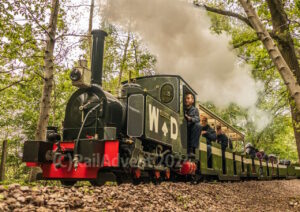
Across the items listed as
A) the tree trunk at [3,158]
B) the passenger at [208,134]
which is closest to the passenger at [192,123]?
the passenger at [208,134]

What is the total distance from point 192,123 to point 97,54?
10.2 feet

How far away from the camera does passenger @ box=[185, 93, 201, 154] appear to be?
22.9 ft

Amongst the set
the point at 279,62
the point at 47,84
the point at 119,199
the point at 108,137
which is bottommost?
the point at 119,199

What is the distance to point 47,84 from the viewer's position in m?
7.05

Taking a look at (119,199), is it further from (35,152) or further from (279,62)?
(279,62)

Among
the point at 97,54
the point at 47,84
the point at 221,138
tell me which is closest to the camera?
the point at 97,54

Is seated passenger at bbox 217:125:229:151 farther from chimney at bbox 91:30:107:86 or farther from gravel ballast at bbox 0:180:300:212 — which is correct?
chimney at bbox 91:30:107:86

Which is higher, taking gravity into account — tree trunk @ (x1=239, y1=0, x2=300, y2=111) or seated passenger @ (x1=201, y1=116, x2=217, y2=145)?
tree trunk @ (x1=239, y1=0, x2=300, y2=111)

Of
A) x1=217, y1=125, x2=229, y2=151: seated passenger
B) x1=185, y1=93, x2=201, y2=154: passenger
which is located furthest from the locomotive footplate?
x1=217, y1=125, x2=229, y2=151: seated passenger

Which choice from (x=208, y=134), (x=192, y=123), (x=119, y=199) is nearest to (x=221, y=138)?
(x=208, y=134)

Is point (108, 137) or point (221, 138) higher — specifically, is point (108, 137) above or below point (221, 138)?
below

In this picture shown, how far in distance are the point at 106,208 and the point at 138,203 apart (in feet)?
1.96

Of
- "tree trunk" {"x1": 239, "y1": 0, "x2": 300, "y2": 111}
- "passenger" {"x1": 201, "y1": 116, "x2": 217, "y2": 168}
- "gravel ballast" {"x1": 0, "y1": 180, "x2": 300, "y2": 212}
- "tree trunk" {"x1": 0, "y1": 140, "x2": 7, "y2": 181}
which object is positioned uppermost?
"tree trunk" {"x1": 239, "y1": 0, "x2": 300, "y2": 111}

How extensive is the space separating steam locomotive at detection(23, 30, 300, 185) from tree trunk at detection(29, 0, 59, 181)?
4.82 ft
